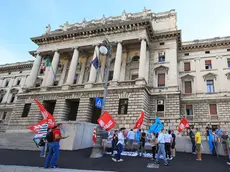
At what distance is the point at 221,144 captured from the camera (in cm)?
1216

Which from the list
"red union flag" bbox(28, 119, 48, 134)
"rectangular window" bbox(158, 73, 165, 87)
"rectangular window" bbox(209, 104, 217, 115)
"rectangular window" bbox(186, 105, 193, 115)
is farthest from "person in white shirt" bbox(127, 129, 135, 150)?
"rectangular window" bbox(209, 104, 217, 115)

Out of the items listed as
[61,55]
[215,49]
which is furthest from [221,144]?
[61,55]

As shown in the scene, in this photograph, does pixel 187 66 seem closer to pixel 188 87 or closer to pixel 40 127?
pixel 188 87

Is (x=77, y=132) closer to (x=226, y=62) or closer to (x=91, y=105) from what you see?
(x=91, y=105)

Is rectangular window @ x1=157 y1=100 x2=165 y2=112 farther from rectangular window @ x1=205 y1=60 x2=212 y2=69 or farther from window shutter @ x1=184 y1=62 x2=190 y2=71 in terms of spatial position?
rectangular window @ x1=205 y1=60 x2=212 y2=69

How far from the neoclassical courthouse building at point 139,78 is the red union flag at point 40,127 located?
11.3m

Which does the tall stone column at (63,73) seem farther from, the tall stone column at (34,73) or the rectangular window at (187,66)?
the rectangular window at (187,66)

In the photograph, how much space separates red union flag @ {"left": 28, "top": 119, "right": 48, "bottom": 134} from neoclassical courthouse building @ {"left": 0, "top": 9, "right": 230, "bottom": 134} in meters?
11.3

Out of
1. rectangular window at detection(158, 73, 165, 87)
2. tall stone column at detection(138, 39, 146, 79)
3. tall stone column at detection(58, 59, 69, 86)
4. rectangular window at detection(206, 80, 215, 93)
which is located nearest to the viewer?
tall stone column at detection(138, 39, 146, 79)

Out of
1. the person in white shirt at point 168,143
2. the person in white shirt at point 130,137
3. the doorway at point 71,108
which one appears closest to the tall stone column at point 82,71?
the doorway at point 71,108

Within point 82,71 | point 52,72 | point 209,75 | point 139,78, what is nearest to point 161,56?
point 139,78

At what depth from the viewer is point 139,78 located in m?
21.0

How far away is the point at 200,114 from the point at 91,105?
51.5 ft

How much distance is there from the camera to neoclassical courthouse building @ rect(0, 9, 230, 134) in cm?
2145
